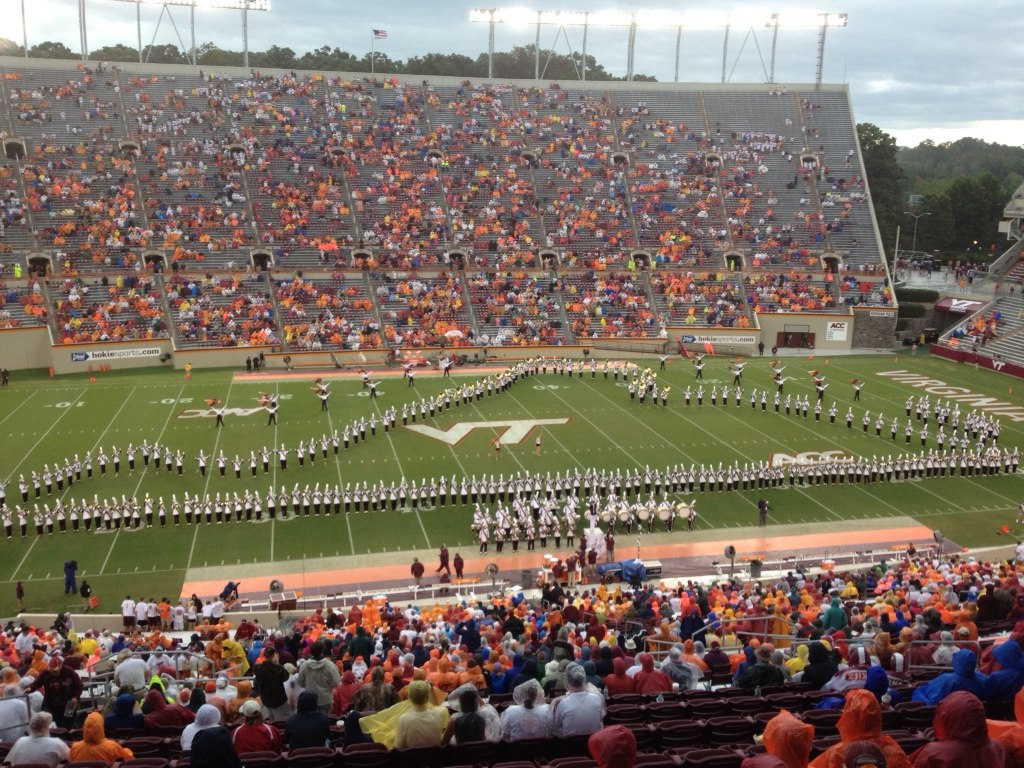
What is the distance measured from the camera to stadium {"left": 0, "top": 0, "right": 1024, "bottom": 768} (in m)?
16.8

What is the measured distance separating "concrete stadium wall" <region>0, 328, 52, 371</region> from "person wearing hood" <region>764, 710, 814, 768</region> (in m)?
37.0

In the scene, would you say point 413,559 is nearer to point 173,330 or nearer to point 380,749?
point 380,749

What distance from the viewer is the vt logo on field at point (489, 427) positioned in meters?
27.1

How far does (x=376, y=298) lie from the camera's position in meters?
41.6

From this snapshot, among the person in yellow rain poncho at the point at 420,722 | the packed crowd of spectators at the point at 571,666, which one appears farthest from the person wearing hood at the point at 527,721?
the person in yellow rain poncho at the point at 420,722

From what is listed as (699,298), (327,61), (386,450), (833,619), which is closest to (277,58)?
(327,61)

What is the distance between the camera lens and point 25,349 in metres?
35.8

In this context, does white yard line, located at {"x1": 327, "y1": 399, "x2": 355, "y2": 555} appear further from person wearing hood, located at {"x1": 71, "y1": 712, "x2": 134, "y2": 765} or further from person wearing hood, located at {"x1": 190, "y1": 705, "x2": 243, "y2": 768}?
person wearing hood, located at {"x1": 190, "y1": 705, "x2": 243, "y2": 768}

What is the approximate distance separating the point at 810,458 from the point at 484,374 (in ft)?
46.5

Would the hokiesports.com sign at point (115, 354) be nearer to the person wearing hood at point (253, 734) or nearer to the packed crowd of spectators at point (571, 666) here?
the packed crowd of spectators at point (571, 666)

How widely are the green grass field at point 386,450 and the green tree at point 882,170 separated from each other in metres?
32.1

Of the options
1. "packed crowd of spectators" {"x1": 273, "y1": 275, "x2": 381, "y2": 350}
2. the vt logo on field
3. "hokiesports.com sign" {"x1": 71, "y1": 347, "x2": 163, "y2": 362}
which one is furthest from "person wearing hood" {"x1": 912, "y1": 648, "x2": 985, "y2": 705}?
"hokiesports.com sign" {"x1": 71, "y1": 347, "x2": 163, "y2": 362}

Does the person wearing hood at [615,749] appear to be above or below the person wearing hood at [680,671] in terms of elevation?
above

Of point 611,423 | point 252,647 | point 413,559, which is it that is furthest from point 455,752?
point 611,423
